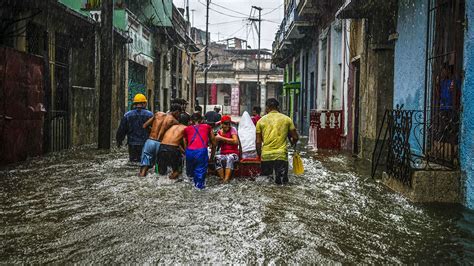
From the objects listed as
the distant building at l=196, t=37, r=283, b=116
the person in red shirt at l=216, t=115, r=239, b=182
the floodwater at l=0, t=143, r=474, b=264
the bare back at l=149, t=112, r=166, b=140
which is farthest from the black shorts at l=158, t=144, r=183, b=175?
the distant building at l=196, t=37, r=283, b=116

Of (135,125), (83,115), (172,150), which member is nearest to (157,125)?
(172,150)

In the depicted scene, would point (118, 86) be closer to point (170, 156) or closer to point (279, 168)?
point (170, 156)

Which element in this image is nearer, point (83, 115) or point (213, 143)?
point (213, 143)

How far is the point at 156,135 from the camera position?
907 centimetres

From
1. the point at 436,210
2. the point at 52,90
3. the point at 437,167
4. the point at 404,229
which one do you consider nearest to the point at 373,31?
the point at 437,167

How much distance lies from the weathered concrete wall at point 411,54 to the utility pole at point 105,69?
725 centimetres

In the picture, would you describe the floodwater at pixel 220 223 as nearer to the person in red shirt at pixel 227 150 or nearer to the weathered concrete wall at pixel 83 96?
the person in red shirt at pixel 227 150

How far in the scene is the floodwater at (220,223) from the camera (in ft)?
13.9

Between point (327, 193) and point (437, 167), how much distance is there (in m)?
1.63

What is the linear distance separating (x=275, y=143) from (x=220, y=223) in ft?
10.1

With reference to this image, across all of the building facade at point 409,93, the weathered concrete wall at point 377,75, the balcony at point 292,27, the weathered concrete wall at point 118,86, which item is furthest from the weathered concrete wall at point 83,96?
the balcony at point 292,27

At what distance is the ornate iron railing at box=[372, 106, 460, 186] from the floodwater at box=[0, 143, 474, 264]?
1.61 ft

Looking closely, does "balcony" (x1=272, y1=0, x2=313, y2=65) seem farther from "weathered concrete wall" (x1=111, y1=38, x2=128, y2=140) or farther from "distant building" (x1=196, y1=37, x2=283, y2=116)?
"distant building" (x1=196, y1=37, x2=283, y2=116)

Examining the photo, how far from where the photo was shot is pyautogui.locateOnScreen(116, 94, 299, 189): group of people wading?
317 inches
